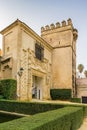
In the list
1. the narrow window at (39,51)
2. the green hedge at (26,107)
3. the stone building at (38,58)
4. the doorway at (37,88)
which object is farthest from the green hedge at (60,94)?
the green hedge at (26,107)

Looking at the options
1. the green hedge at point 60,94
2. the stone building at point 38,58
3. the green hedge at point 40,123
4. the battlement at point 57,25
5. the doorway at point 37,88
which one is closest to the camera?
the green hedge at point 40,123

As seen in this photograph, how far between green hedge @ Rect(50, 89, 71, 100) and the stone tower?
0.77 meters

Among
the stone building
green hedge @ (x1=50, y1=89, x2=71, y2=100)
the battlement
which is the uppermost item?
the battlement

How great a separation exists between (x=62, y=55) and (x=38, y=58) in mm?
5461

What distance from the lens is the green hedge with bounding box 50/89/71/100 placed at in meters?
25.1

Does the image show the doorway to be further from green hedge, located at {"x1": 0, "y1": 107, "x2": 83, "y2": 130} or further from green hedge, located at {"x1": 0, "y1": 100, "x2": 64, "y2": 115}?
green hedge, located at {"x1": 0, "y1": 107, "x2": 83, "y2": 130}

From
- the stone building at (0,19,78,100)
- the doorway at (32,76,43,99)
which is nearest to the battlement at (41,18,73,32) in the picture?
the stone building at (0,19,78,100)

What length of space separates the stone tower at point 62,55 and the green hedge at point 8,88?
10192 mm

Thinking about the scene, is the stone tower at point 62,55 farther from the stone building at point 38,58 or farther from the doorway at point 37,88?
the doorway at point 37,88

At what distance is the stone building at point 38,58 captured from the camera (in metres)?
18.8

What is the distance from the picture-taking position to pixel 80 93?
94.1ft

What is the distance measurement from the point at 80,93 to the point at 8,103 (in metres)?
16.8

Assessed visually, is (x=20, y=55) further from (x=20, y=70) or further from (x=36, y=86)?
(x=36, y=86)

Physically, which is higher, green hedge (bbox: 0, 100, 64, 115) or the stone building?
the stone building
